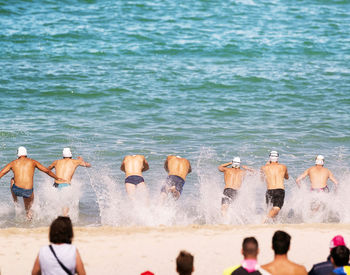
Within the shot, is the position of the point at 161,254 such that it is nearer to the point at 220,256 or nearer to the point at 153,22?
the point at 220,256

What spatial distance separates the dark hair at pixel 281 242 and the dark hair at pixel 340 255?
43 cm

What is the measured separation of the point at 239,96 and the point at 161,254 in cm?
1355

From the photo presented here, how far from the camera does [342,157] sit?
16.3 metres

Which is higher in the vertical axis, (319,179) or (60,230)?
(60,230)

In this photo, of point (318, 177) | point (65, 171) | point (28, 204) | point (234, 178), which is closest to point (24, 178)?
point (28, 204)

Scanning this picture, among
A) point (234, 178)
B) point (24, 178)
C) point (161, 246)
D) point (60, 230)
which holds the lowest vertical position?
point (161, 246)

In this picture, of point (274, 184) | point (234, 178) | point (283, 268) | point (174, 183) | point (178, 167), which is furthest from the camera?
point (178, 167)

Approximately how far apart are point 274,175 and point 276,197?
47cm

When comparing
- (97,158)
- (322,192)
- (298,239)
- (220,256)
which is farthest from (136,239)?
(97,158)

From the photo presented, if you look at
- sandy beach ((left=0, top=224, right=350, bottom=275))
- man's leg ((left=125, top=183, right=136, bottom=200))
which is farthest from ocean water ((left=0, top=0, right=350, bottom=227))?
sandy beach ((left=0, top=224, right=350, bottom=275))

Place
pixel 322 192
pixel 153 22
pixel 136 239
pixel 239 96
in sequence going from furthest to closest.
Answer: pixel 153 22 < pixel 239 96 < pixel 322 192 < pixel 136 239

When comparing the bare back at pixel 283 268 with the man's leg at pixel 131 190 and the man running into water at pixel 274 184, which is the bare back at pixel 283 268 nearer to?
the man running into water at pixel 274 184

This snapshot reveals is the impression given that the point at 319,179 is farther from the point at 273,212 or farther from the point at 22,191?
the point at 22,191

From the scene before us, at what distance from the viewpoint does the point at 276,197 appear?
1186 centimetres
